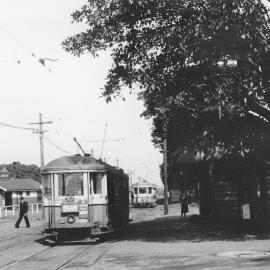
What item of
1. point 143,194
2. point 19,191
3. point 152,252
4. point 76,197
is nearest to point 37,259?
point 152,252

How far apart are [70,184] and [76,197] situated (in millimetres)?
554

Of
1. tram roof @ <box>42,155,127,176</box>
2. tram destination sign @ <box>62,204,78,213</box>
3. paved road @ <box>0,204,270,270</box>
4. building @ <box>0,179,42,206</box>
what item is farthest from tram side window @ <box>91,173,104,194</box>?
building @ <box>0,179,42,206</box>

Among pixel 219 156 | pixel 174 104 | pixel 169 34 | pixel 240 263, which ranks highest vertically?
pixel 169 34

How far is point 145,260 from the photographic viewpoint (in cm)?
1300

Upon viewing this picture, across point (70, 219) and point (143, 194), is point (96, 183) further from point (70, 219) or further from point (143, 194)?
point (143, 194)

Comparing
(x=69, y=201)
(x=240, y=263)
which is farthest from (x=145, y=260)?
(x=69, y=201)

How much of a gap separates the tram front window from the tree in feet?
10.2

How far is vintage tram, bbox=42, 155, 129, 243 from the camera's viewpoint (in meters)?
17.9

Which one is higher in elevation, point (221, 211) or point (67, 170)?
point (67, 170)

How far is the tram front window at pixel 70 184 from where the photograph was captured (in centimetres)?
1820

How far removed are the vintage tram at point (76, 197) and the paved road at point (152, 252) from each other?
2.41ft

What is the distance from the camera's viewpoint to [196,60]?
1606cm

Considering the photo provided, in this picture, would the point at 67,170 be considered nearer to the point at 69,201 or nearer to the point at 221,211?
the point at 69,201

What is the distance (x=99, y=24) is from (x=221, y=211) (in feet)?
44.6
